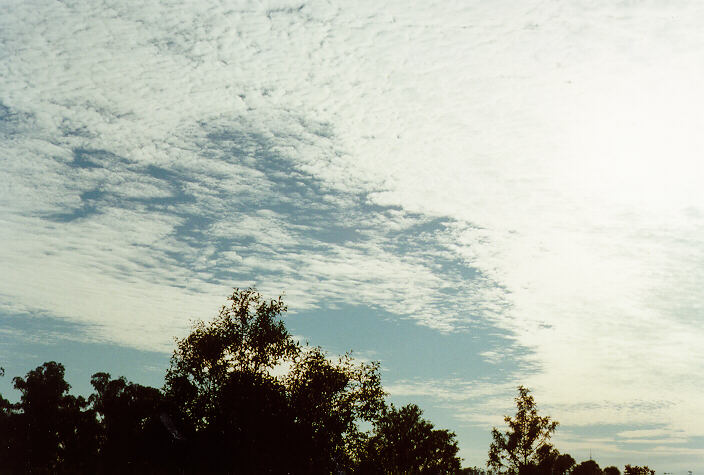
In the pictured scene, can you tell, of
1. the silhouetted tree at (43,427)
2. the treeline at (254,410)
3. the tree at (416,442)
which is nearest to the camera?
the treeline at (254,410)

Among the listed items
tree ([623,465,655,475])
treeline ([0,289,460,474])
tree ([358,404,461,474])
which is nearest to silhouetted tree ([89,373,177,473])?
treeline ([0,289,460,474])

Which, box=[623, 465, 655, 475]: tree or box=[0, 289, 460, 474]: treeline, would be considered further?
box=[623, 465, 655, 475]: tree

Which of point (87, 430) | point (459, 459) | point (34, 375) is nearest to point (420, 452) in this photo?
point (459, 459)

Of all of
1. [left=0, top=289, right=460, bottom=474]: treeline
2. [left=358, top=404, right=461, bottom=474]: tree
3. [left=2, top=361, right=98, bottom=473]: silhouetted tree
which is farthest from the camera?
[left=358, top=404, right=461, bottom=474]: tree

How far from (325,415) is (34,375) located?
7133 centimetres

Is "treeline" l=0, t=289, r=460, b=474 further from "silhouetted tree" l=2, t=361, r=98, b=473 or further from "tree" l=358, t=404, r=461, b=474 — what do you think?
"tree" l=358, t=404, r=461, b=474

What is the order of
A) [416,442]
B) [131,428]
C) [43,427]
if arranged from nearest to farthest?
[131,428]
[43,427]
[416,442]

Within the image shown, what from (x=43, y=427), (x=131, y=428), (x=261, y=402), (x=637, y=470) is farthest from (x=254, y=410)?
(x=637, y=470)

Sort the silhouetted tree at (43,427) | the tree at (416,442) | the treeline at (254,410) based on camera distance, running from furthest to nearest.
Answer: the tree at (416,442) < the silhouetted tree at (43,427) < the treeline at (254,410)

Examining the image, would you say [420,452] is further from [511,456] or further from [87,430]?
[87,430]

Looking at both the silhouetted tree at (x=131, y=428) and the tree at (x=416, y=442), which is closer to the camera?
the silhouetted tree at (x=131, y=428)

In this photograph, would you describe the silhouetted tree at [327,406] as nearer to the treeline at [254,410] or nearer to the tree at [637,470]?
the treeline at [254,410]

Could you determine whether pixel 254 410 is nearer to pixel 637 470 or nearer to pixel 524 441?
pixel 524 441

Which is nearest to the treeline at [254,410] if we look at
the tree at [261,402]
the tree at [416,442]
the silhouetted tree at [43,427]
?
the tree at [261,402]
